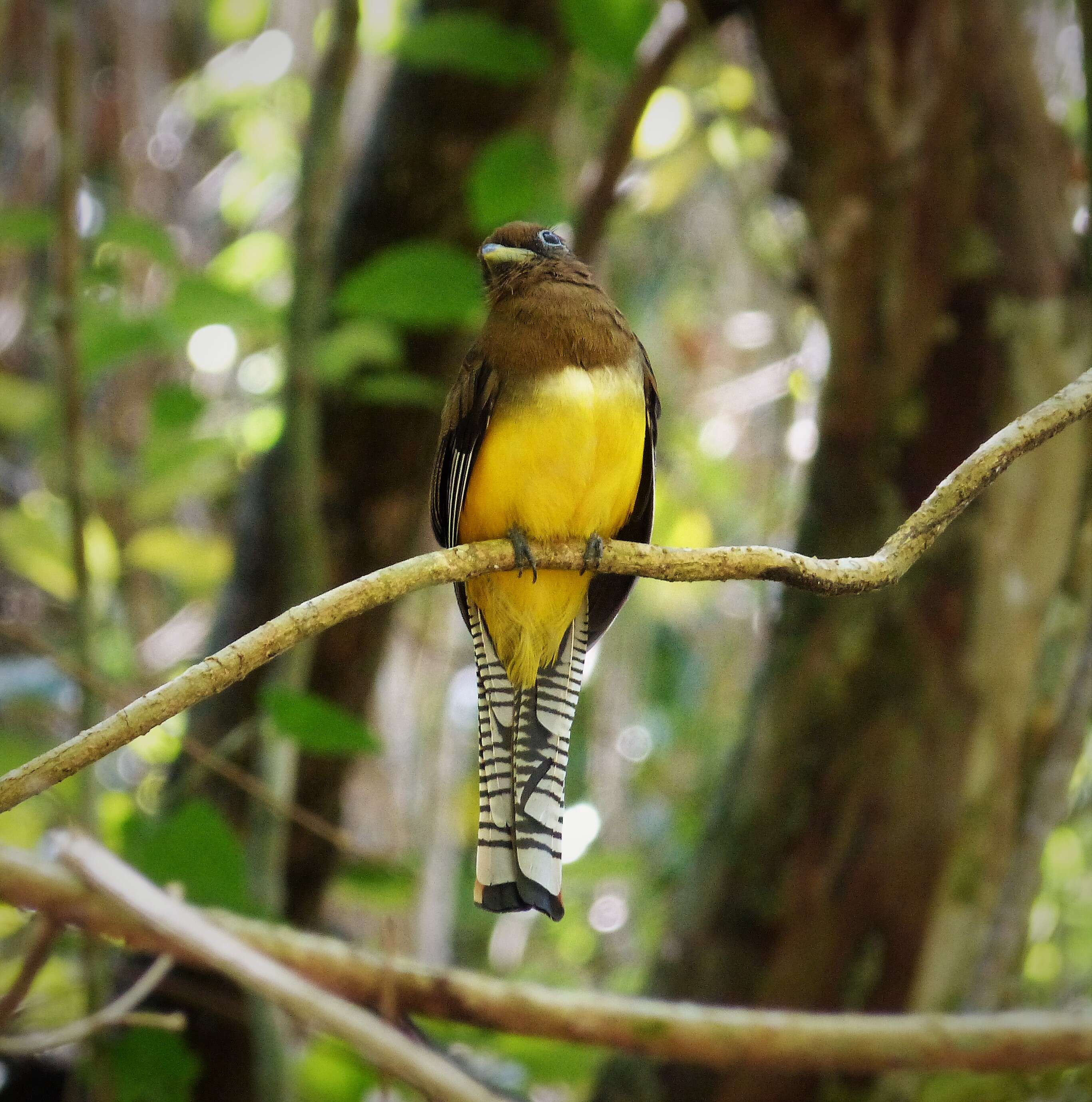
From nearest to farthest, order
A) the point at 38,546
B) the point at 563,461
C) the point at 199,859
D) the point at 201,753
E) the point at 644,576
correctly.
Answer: the point at 644,576 → the point at 563,461 → the point at 201,753 → the point at 199,859 → the point at 38,546

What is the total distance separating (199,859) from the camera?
256 cm

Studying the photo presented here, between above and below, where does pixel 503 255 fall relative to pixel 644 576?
above

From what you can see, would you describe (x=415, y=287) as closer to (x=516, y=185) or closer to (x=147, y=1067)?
(x=516, y=185)

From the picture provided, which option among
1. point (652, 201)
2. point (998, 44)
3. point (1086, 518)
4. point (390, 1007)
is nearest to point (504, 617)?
point (390, 1007)

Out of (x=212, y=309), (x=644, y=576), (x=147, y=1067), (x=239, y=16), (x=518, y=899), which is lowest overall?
(x=147, y=1067)

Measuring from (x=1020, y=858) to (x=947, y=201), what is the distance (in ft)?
5.73

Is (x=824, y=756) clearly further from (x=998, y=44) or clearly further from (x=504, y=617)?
(x=998, y=44)

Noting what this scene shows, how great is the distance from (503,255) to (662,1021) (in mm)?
1515

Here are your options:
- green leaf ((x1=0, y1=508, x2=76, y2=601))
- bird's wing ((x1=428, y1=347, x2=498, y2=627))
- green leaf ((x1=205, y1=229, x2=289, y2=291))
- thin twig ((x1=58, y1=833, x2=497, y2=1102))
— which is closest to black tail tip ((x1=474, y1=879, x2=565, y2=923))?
thin twig ((x1=58, y1=833, x2=497, y2=1102))

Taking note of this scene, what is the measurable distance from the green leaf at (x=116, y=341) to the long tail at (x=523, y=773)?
97cm

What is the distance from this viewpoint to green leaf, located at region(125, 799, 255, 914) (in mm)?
2555

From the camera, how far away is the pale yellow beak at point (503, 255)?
8.56 feet

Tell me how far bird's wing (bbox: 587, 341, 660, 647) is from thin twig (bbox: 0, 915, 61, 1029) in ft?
3.74

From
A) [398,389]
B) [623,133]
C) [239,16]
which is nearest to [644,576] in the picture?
[398,389]
